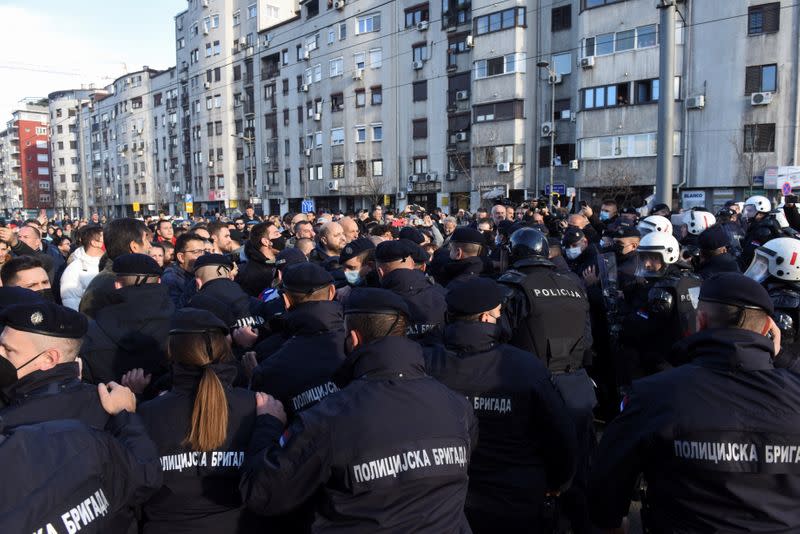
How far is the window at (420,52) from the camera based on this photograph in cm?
3875

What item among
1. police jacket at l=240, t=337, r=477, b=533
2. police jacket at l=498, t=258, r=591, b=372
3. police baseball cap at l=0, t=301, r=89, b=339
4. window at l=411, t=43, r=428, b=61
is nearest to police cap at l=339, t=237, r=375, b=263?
police jacket at l=498, t=258, r=591, b=372

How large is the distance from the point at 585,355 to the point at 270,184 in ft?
161

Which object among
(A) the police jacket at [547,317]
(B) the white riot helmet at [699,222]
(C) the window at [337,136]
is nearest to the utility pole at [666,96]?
(B) the white riot helmet at [699,222]

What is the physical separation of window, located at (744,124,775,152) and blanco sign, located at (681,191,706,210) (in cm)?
283

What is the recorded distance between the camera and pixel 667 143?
498 inches

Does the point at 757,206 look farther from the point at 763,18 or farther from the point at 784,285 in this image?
the point at 763,18

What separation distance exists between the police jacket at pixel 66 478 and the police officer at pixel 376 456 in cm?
45

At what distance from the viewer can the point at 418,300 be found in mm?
4668

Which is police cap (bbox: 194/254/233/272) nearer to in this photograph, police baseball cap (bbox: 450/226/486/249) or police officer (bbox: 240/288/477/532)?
police baseball cap (bbox: 450/226/486/249)

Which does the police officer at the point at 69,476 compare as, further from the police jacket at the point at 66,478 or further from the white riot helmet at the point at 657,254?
the white riot helmet at the point at 657,254

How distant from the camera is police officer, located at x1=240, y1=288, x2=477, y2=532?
2.21 m

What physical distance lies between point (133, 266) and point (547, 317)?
294 centimetres

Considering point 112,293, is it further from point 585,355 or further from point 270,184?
point 270,184

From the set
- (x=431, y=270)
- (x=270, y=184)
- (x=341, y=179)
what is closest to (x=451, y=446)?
(x=431, y=270)
